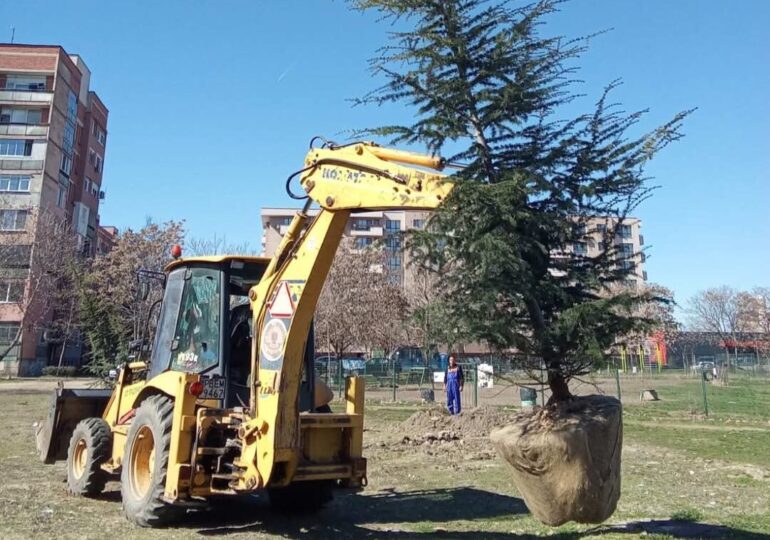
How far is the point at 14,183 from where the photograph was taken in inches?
1890

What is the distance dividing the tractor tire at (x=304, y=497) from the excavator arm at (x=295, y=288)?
4.95 feet

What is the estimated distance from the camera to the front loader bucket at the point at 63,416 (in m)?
9.20

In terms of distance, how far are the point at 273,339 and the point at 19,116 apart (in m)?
52.9

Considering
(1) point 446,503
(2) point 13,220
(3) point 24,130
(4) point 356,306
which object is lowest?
(1) point 446,503

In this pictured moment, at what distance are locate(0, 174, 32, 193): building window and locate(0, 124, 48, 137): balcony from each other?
3.50 m

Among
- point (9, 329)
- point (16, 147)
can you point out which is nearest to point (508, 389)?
point (9, 329)

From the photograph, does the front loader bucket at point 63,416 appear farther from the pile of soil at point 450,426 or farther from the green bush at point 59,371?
the green bush at point 59,371

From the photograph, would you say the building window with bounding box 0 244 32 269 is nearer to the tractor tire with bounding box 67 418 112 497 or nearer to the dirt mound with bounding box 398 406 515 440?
the dirt mound with bounding box 398 406 515 440

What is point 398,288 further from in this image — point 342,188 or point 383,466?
point 342,188

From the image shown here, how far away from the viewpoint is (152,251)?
3972 cm

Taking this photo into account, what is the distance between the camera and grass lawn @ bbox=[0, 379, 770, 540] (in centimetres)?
671

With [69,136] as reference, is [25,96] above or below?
above

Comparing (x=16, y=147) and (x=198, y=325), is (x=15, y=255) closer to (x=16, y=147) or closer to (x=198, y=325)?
(x=16, y=147)

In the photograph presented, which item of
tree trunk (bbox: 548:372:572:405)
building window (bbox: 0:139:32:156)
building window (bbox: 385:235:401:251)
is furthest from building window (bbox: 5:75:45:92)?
tree trunk (bbox: 548:372:572:405)
